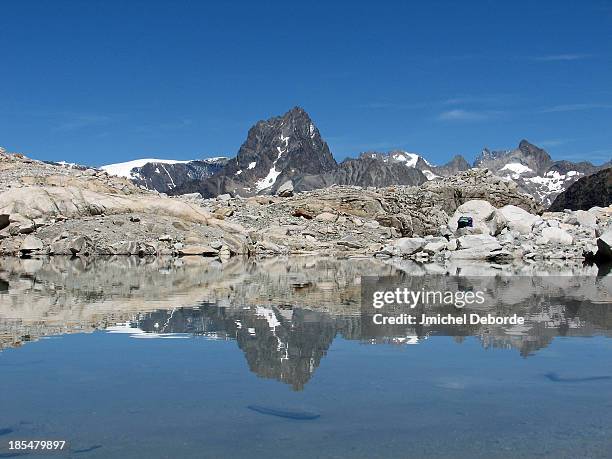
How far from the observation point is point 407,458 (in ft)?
17.4

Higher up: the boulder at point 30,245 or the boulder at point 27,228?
the boulder at point 27,228

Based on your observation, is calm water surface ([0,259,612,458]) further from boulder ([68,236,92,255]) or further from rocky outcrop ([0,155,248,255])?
rocky outcrop ([0,155,248,255])

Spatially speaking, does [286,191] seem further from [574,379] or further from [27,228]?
[574,379]

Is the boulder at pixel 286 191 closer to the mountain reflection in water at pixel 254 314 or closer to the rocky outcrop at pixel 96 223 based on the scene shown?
the rocky outcrop at pixel 96 223

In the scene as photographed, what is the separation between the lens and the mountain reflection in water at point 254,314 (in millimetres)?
10203

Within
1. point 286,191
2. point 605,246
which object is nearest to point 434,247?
point 605,246

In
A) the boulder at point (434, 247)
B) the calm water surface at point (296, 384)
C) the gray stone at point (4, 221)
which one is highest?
the gray stone at point (4, 221)

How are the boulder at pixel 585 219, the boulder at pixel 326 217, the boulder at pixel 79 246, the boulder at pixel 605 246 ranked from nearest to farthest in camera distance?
1. the boulder at pixel 605 246
2. the boulder at pixel 79 246
3. the boulder at pixel 585 219
4. the boulder at pixel 326 217

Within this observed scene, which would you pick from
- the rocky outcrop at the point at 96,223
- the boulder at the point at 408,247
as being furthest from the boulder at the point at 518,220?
the rocky outcrop at the point at 96,223

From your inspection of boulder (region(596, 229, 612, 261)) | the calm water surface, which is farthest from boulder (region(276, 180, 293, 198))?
the calm water surface

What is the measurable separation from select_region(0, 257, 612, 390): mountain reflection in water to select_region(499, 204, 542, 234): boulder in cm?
2308

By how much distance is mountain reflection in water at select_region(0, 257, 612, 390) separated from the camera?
33.5 feet

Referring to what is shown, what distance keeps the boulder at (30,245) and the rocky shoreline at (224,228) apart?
58mm

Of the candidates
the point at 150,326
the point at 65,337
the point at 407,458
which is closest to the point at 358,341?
the point at 150,326
